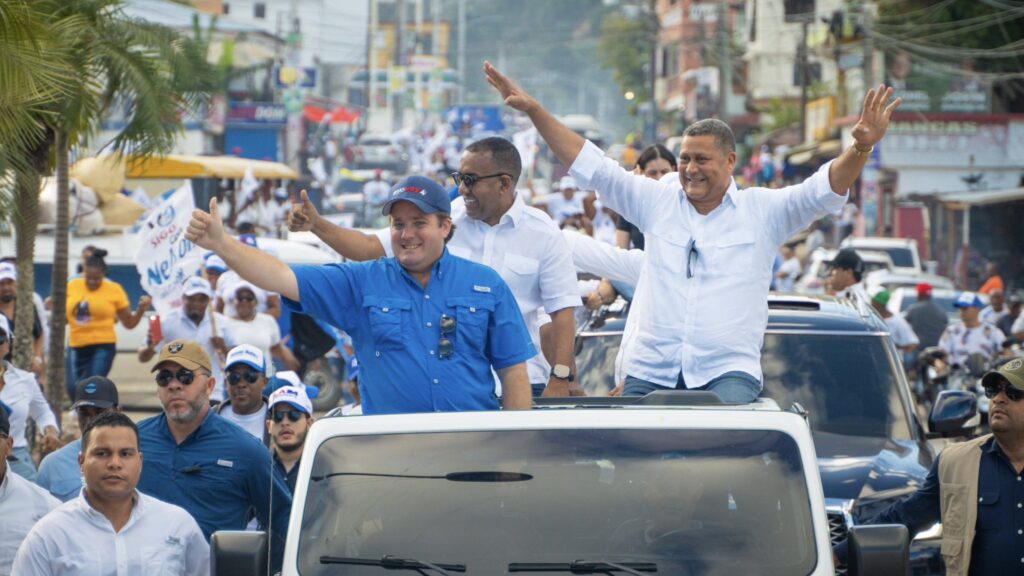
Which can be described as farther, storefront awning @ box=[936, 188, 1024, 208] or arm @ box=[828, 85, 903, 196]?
storefront awning @ box=[936, 188, 1024, 208]

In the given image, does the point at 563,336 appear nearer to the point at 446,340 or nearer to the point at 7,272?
the point at 446,340

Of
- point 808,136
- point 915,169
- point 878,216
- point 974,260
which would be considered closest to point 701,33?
point 808,136

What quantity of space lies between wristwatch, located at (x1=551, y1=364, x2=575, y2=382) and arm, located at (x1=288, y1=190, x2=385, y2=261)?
2.77 ft

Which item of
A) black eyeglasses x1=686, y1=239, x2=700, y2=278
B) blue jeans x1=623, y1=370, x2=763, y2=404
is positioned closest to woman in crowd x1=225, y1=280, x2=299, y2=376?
blue jeans x1=623, y1=370, x2=763, y2=404

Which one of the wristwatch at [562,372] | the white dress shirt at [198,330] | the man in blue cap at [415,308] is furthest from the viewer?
the white dress shirt at [198,330]

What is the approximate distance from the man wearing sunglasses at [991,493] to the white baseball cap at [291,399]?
300cm

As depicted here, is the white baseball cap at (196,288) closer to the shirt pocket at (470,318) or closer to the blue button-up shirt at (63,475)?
the blue button-up shirt at (63,475)

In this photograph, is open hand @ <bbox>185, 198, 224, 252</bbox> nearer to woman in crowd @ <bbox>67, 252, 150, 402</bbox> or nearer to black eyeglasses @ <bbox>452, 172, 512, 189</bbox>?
A: black eyeglasses @ <bbox>452, 172, 512, 189</bbox>

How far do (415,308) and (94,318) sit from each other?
36.3 feet

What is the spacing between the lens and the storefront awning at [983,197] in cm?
3462

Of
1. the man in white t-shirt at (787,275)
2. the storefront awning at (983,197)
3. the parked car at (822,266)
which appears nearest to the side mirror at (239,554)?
the man in white t-shirt at (787,275)

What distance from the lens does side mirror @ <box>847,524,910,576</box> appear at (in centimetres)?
425

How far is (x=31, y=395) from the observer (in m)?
9.38

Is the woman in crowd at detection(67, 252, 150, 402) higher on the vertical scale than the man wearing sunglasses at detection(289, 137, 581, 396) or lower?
lower
